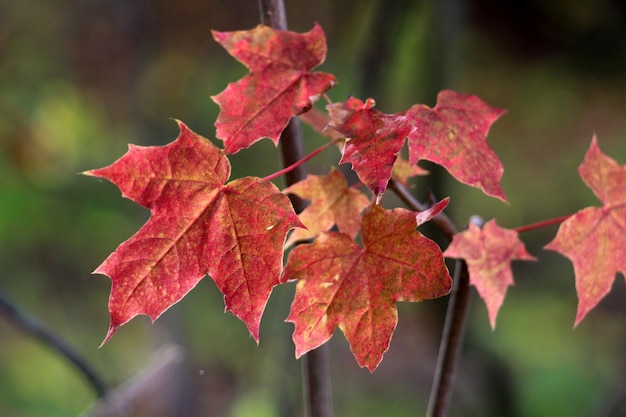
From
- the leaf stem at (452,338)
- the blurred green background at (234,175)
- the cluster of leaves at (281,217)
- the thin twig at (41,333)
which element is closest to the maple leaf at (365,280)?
the cluster of leaves at (281,217)

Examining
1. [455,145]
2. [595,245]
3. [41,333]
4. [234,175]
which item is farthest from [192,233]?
[234,175]

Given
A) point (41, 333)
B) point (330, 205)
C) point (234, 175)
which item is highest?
point (330, 205)

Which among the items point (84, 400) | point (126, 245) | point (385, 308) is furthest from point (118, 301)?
point (84, 400)

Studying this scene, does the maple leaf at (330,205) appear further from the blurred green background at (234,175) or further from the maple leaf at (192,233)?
the blurred green background at (234,175)

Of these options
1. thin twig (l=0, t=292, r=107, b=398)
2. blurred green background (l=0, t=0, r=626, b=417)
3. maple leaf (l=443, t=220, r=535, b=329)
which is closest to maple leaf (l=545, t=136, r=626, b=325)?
maple leaf (l=443, t=220, r=535, b=329)

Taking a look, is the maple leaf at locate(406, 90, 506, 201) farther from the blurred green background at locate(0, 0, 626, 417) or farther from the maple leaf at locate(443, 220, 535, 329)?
the blurred green background at locate(0, 0, 626, 417)

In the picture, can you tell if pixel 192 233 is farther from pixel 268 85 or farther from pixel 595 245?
pixel 595 245
